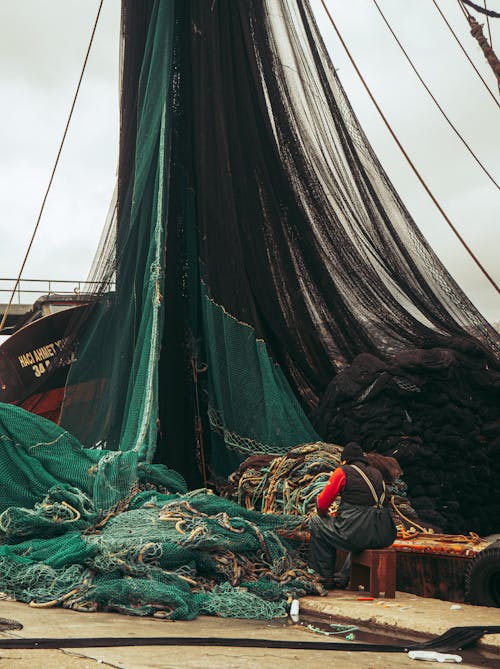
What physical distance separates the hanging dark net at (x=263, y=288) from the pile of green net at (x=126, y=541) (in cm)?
86

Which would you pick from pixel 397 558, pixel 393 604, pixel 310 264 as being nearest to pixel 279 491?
pixel 397 558

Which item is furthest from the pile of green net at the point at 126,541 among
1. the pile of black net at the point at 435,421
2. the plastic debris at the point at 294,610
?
the pile of black net at the point at 435,421

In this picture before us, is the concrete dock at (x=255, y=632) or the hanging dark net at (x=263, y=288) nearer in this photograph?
the concrete dock at (x=255, y=632)

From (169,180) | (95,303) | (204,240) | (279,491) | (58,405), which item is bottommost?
(279,491)

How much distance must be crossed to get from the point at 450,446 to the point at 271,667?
4.64 meters

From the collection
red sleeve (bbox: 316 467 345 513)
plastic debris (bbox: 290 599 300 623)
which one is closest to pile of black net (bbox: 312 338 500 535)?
red sleeve (bbox: 316 467 345 513)

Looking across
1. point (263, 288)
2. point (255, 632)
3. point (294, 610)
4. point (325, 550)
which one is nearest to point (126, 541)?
point (294, 610)

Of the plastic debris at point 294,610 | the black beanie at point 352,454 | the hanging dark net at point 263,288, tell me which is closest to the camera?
the plastic debris at point 294,610

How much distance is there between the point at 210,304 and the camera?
898 cm

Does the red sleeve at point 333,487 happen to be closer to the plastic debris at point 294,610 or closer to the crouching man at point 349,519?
the crouching man at point 349,519

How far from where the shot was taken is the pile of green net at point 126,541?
598 centimetres

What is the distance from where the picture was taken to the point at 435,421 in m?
8.53

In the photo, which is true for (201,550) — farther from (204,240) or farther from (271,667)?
(204,240)

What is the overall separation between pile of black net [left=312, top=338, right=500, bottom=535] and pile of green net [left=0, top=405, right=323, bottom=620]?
1.47 m
